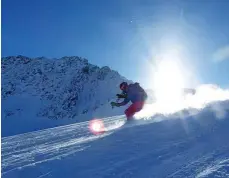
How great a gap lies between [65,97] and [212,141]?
180 meters

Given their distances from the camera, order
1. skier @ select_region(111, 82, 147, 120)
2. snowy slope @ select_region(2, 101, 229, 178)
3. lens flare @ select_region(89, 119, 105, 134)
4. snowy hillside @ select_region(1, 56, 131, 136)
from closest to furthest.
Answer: snowy slope @ select_region(2, 101, 229, 178) < lens flare @ select_region(89, 119, 105, 134) < skier @ select_region(111, 82, 147, 120) < snowy hillside @ select_region(1, 56, 131, 136)

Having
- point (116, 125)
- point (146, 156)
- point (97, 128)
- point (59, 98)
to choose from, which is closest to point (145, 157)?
point (146, 156)

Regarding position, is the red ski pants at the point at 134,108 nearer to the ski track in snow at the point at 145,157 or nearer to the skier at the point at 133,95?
the skier at the point at 133,95

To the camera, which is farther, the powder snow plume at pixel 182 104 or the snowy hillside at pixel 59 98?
the snowy hillside at pixel 59 98

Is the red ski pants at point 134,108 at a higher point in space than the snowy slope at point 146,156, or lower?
higher

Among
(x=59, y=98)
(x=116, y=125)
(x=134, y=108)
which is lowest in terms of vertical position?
(x=116, y=125)

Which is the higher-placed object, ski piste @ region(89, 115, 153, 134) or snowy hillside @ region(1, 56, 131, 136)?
snowy hillside @ region(1, 56, 131, 136)

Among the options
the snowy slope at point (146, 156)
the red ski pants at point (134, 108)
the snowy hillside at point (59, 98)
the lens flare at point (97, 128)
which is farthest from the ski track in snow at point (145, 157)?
the snowy hillside at point (59, 98)

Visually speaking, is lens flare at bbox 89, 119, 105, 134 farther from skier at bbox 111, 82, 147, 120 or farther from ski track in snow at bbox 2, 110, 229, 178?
ski track in snow at bbox 2, 110, 229, 178

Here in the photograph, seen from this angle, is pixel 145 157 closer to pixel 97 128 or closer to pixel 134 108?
pixel 97 128

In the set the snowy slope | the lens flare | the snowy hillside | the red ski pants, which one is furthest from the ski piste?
the snowy hillside

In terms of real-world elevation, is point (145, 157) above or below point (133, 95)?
below

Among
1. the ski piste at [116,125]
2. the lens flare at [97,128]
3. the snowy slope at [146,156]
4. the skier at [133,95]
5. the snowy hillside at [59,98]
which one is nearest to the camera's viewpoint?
the snowy slope at [146,156]

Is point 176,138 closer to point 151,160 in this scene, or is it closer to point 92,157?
point 151,160
